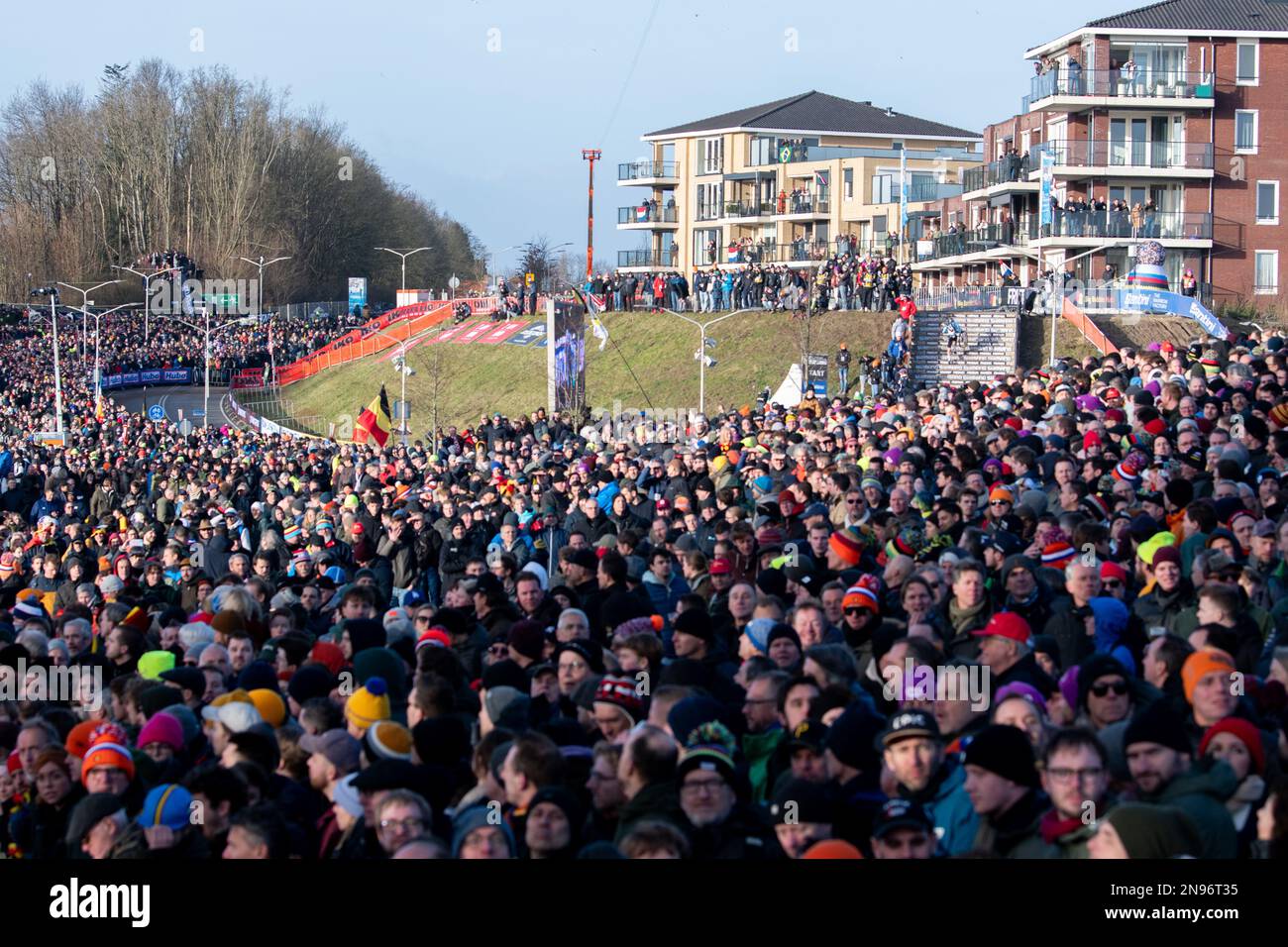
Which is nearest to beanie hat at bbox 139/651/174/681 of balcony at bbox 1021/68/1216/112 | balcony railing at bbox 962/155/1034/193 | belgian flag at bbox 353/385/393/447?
belgian flag at bbox 353/385/393/447

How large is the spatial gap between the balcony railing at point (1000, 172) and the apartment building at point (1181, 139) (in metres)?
1.97

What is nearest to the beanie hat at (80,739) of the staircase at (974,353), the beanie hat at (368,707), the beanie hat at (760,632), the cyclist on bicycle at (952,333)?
the beanie hat at (368,707)

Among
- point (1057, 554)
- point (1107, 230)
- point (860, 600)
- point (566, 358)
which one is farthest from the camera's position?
point (1107, 230)

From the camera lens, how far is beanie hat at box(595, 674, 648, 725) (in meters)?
7.59

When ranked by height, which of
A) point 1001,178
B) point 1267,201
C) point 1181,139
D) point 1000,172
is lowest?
point 1267,201

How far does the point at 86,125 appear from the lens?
104062mm

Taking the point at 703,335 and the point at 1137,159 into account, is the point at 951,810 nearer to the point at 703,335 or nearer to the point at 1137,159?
the point at 703,335

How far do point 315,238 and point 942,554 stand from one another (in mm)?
97693

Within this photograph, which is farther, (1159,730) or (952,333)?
(952,333)

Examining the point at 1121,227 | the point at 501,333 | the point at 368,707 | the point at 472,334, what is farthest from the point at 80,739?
the point at 472,334

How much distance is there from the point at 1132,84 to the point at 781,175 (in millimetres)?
34879

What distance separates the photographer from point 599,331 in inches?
2160

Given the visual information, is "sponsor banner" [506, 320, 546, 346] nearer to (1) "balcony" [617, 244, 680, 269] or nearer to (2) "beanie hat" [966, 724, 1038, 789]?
(1) "balcony" [617, 244, 680, 269]
